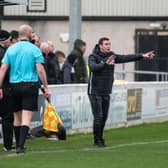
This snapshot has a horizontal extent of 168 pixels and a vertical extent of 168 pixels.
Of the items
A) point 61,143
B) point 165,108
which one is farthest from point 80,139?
point 165,108

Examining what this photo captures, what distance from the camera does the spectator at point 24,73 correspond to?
464 inches

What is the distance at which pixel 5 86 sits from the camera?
1223 cm

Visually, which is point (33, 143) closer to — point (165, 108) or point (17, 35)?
point (17, 35)

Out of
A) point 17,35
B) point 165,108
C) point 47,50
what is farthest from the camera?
point 165,108

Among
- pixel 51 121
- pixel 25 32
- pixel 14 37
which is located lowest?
pixel 51 121

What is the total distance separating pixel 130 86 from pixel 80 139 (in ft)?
11.3

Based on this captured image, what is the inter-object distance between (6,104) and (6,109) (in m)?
0.11

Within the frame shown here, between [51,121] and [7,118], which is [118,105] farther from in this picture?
[7,118]

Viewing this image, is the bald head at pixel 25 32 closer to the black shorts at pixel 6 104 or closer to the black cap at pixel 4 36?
the black cap at pixel 4 36

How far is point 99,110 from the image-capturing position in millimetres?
13195

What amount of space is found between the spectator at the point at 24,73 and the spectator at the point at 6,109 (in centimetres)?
30

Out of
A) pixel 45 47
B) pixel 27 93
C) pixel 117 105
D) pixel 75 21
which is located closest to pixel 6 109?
pixel 27 93

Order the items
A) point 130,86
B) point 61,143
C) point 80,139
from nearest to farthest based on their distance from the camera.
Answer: point 61,143 → point 80,139 → point 130,86

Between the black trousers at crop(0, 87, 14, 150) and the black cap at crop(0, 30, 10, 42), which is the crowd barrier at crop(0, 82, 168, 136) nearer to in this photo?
the black trousers at crop(0, 87, 14, 150)
